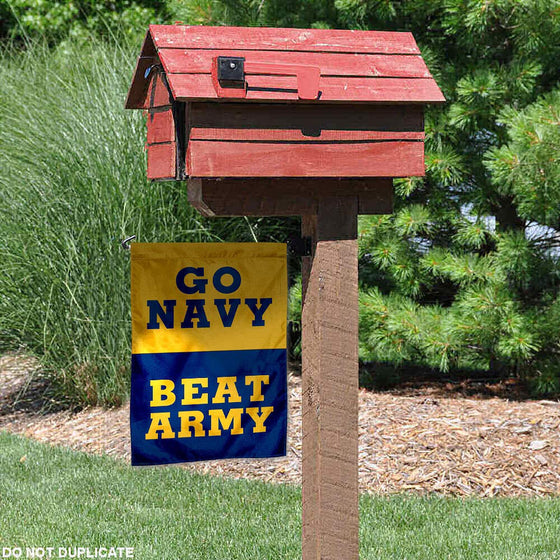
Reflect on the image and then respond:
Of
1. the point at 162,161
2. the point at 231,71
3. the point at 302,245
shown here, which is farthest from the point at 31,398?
the point at 231,71

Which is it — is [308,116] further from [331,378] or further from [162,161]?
[331,378]

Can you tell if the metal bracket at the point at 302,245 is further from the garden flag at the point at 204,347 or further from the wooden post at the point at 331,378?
the garden flag at the point at 204,347

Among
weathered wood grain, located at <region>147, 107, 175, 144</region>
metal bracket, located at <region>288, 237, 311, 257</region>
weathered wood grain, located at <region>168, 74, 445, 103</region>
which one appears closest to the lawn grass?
metal bracket, located at <region>288, 237, 311, 257</region>

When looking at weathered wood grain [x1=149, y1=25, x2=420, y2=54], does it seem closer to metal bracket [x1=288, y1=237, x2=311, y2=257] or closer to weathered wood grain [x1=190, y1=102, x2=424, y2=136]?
weathered wood grain [x1=190, y1=102, x2=424, y2=136]

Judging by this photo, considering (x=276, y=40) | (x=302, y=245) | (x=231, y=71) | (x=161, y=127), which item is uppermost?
(x=276, y=40)

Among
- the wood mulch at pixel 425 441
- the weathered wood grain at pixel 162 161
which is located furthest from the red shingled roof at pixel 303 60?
the wood mulch at pixel 425 441

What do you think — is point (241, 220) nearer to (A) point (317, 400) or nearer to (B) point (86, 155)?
(B) point (86, 155)

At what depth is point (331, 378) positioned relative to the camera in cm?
243

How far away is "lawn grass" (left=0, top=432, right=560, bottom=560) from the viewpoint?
138 inches

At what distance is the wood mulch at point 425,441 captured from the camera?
4.31m

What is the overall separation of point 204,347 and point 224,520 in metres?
1.46

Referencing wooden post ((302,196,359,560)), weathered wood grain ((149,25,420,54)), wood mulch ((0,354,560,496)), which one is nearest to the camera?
weathered wood grain ((149,25,420,54))

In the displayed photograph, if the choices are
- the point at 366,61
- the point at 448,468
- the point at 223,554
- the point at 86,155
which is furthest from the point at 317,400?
the point at 86,155

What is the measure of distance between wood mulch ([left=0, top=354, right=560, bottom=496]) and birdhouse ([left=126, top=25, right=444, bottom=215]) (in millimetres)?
2332
